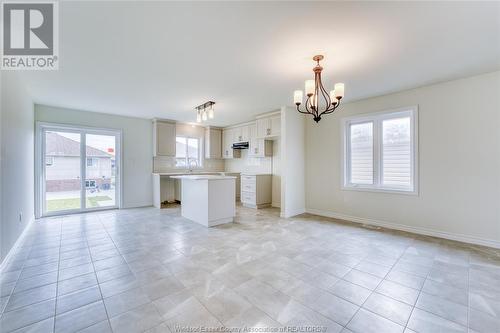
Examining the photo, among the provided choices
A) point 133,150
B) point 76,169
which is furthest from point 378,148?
point 76,169

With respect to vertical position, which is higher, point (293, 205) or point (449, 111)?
point (449, 111)

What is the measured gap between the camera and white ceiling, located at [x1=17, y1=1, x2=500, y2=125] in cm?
190

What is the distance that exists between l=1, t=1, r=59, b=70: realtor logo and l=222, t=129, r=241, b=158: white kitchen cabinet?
15.8 feet

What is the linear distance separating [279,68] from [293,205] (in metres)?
3.14

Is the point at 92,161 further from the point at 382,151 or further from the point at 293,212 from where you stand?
the point at 382,151

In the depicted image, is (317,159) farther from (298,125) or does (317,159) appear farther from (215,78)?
(215,78)

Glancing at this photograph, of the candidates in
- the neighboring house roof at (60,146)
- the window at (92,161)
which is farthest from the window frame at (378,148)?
the neighboring house roof at (60,146)

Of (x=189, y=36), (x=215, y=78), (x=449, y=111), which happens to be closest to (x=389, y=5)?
(x=189, y=36)

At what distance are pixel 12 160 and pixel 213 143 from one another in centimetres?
500

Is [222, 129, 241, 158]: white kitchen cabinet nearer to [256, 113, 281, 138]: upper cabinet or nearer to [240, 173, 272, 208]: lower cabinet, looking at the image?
[240, 173, 272, 208]: lower cabinet

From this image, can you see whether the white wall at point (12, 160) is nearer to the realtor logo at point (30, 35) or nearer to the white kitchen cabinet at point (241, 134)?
the realtor logo at point (30, 35)

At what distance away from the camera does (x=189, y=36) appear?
89.0 inches

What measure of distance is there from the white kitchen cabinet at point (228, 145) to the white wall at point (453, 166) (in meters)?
4.01

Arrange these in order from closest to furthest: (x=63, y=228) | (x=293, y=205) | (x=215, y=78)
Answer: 1. (x=215, y=78)
2. (x=63, y=228)
3. (x=293, y=205)
